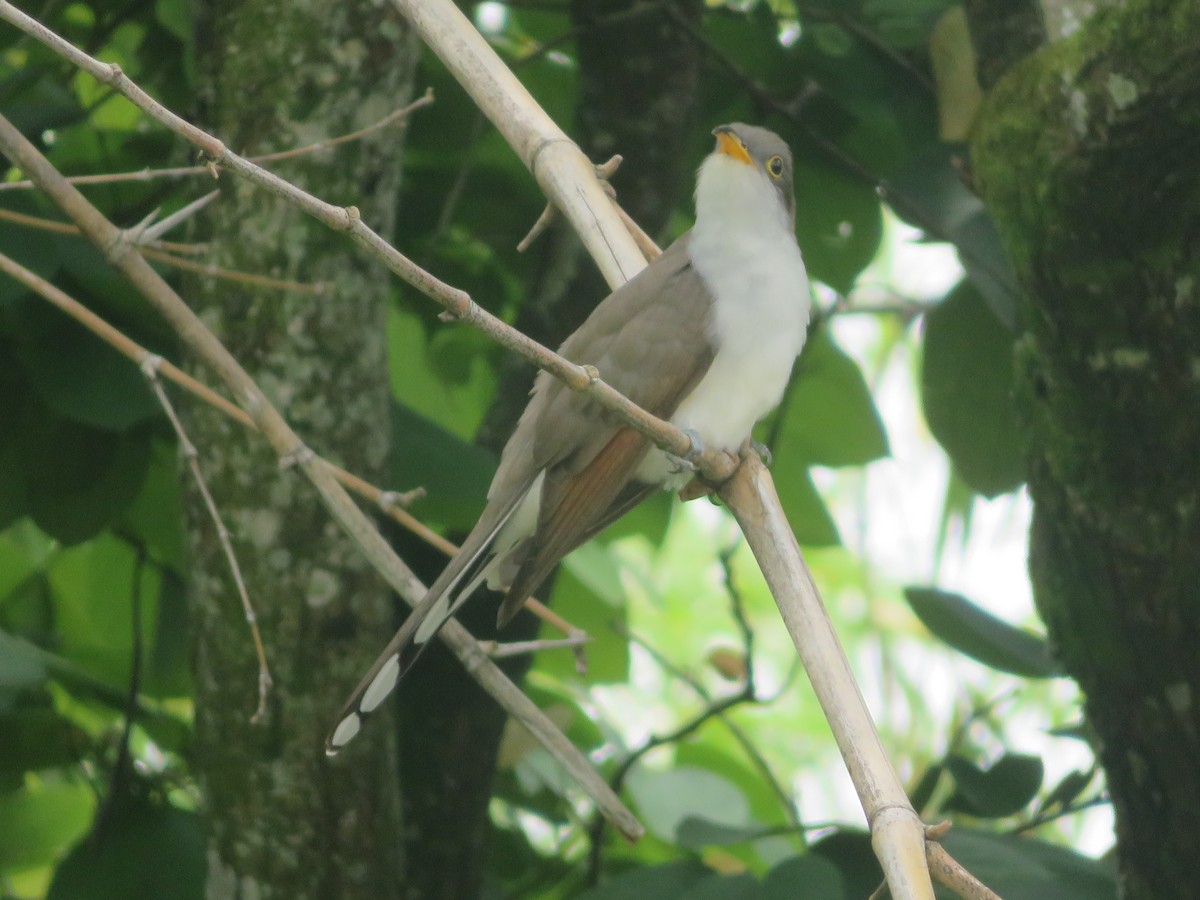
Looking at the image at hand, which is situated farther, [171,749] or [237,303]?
[171,749]

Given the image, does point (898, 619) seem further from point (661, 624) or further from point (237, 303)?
point (237, 303)

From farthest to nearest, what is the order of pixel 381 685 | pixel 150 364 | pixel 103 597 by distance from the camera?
pixel 103 597
pixel 381 685
pixel 150 364

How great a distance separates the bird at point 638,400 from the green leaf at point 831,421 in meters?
0.81

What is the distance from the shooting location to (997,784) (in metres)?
3.20

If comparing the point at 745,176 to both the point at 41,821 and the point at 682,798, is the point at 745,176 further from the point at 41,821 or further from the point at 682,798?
the point at 41,821

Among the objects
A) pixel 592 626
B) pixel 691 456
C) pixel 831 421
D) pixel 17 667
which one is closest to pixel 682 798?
pixel 592 626

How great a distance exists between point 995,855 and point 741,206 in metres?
1.45

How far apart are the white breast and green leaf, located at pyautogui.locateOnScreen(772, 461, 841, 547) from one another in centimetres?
84

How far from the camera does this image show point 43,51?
11.5 feet

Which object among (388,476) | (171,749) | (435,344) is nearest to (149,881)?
(171,749)

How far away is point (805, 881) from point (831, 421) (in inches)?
62.4

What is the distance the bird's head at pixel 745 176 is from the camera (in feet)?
10.3

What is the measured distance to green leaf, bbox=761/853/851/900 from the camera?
2525mm

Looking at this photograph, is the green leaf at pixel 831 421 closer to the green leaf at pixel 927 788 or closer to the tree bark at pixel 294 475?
the green leaf at pixel 927 788
